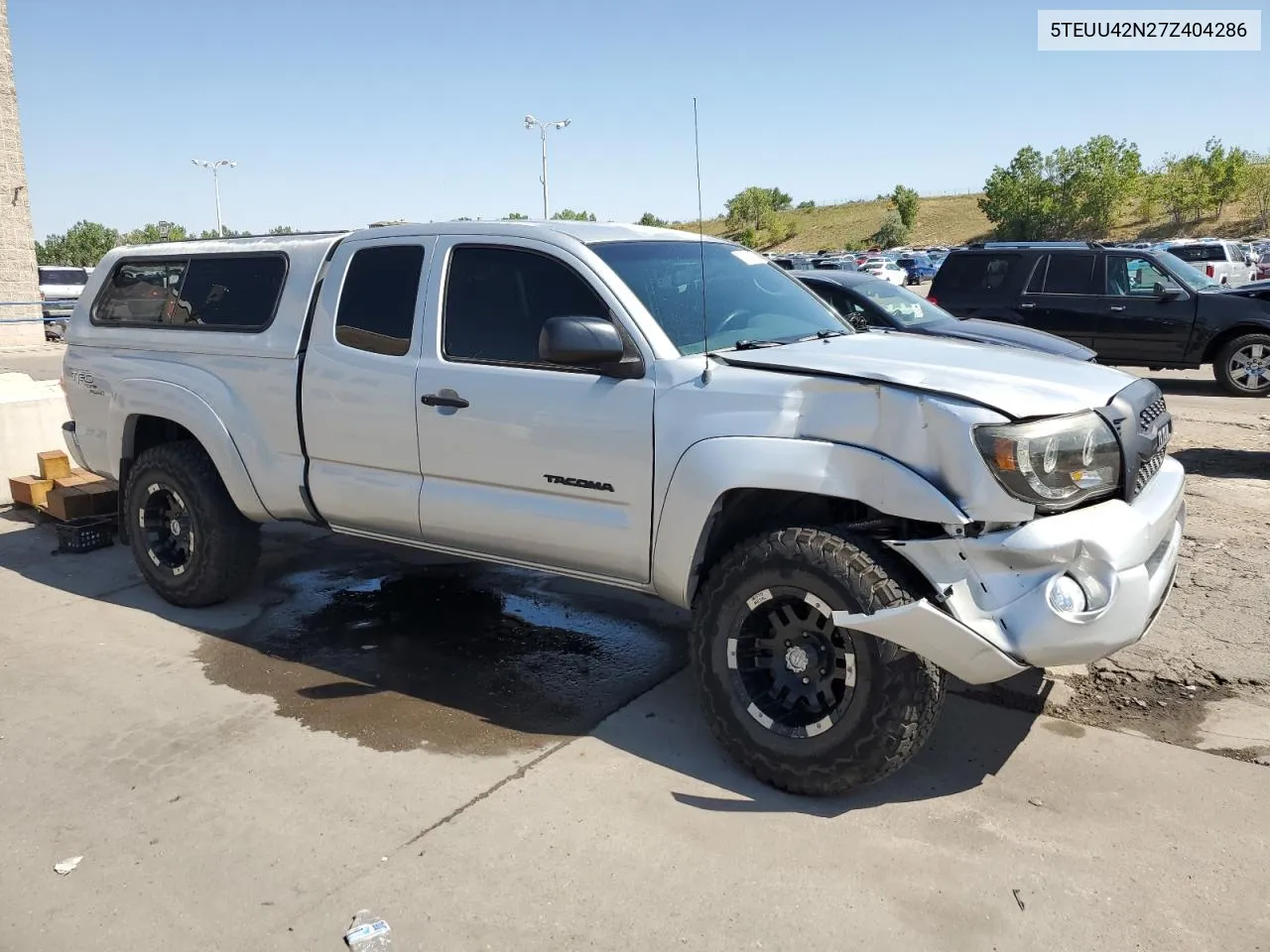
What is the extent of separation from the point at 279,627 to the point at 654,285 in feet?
9.07

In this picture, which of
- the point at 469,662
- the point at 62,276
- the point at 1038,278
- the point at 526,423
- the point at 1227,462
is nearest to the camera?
the point at 526,423

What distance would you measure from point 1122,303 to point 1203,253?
52.9 feet

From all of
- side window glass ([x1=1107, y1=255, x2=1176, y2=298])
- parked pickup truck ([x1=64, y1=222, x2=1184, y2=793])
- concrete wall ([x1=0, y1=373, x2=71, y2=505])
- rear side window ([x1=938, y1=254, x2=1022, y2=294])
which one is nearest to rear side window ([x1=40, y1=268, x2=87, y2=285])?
concrete wall ([x1=0, y1=373, x2=71, y2=505])

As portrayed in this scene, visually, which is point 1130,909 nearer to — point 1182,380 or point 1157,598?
point 1157,598

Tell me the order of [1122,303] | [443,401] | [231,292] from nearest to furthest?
1. [443,401]
2. [231,292]
3. [1122,303]

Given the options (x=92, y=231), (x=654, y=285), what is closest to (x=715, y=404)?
(x=654, y=285)

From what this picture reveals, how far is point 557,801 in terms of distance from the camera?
356 cm

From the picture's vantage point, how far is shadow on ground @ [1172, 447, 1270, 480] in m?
8.22

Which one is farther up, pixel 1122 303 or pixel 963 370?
pixel 1122 303

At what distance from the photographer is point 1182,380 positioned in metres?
14.3

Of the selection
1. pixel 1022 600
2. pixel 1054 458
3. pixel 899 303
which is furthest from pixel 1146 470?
pixel 899 303

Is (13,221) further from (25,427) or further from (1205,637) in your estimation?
(1205,637)

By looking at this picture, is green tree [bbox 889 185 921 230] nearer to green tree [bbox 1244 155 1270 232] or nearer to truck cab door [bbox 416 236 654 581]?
green tree [bbox 1244 155 1270 232]

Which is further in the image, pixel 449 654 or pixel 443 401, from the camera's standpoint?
pixel 449 654
